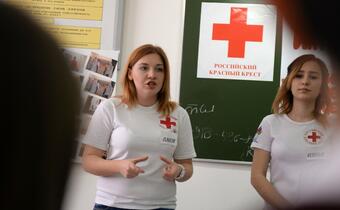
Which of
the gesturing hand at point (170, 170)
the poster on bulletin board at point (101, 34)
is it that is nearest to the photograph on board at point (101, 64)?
the poster on bulletin board at point (101, 34)

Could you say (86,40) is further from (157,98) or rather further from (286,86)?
(286,86)

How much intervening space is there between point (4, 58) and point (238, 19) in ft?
7.63

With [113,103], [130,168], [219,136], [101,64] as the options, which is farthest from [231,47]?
[130,168]

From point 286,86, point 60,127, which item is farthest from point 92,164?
point 60,127

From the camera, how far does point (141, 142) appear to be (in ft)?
5.34

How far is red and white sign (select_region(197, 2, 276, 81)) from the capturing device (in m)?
2.40

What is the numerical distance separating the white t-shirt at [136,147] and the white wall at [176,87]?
2.31 feet

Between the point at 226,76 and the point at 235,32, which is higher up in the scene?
the point at 235,32

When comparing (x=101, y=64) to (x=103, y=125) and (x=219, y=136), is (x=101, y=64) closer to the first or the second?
(x=219, y=136)

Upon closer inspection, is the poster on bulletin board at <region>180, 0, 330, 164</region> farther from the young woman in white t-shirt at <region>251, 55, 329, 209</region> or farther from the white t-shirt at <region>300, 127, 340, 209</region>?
the white t-shirt at <region>300, 127, 340, 209</region>

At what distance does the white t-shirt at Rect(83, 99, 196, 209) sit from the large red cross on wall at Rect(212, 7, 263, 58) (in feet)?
2.81

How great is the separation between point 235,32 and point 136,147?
3.59ft

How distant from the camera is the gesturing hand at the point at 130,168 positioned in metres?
1.49

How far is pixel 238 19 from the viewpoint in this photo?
2430 millimetres
